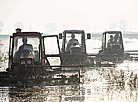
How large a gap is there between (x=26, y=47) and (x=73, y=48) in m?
8.50

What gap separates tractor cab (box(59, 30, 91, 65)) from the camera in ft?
86.5

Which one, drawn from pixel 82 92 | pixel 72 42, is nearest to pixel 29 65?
pixel 82 92

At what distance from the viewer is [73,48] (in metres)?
26.4

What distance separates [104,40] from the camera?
3197 cm

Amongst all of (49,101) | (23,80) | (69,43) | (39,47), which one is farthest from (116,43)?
(49,101)

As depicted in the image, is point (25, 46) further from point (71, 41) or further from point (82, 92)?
point (71, 41)

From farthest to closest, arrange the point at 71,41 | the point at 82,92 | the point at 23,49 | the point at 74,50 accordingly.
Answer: the point at 71,41, the point at 74,50, the point at 23,49, the point at 82,92

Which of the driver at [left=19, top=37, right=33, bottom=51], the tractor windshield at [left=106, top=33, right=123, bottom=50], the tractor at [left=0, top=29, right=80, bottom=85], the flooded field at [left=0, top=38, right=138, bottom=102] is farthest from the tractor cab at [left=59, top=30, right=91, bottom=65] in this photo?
the flooded field at [left=0, top=38, right=138, bottom=102]

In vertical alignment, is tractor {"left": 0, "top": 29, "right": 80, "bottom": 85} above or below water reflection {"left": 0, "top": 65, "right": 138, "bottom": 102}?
above

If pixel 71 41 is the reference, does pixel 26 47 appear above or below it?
below

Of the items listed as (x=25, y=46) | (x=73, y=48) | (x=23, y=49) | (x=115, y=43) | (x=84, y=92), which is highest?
(x=115, y=43)

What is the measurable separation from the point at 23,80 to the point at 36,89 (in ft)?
4.74

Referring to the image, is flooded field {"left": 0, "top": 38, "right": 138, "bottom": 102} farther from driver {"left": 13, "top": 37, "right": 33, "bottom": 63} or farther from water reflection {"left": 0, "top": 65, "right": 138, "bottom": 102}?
driver {"left": 13, "top": 37, "right": 33, "bottom": 63}

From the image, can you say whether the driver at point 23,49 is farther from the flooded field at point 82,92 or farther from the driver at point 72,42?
the driver at point 72,42
